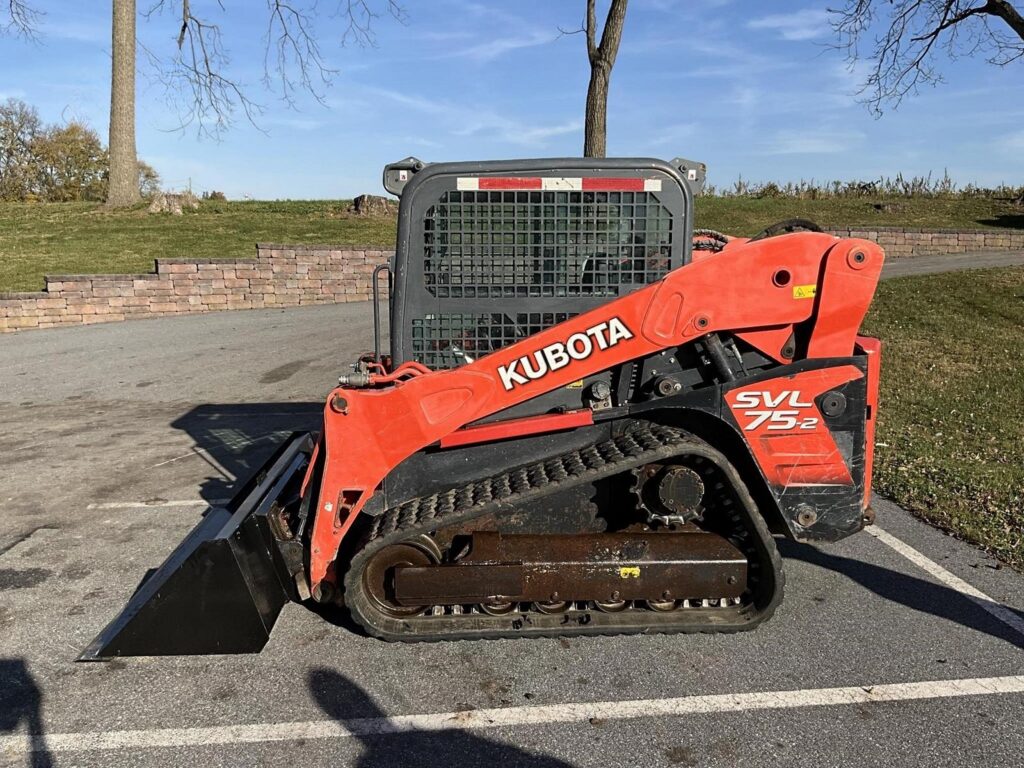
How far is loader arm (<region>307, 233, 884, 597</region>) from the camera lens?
341cm

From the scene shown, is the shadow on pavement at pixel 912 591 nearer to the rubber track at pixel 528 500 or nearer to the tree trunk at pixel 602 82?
the rubber track at pixel 528 500

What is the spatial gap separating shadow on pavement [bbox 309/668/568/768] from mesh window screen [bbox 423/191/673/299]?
2054 mm

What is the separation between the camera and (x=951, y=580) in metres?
4.16

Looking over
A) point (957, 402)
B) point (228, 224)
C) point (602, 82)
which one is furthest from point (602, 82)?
point (228, 224)

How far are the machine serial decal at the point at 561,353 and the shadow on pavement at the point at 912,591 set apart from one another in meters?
2.01

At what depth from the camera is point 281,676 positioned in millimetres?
3307

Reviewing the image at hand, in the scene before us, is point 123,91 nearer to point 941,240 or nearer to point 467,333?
point 467,333

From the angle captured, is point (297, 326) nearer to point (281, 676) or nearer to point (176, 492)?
point (176, 492)

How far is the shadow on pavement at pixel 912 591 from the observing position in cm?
365

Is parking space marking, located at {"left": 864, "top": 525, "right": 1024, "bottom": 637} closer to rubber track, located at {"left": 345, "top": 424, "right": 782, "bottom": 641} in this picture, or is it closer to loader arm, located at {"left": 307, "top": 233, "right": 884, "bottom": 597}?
rubber track, located at {"left": 345, "top": 424, "right": 782, "bottom": 641}

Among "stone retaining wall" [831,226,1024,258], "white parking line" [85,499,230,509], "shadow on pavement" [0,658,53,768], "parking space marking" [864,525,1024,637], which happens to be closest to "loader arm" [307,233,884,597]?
"shadow on pavement" [0,658,53,768]

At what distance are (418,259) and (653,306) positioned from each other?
125 centimetres

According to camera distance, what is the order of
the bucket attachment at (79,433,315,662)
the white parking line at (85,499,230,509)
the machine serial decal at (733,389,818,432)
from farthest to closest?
1. the white parking line at (85,499,230,509)
2. the machine serial decal at (733,389,818,432)
3. the bucket attachment at (79,433,315,662)

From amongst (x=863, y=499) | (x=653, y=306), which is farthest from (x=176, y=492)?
(x=863, y=499)
